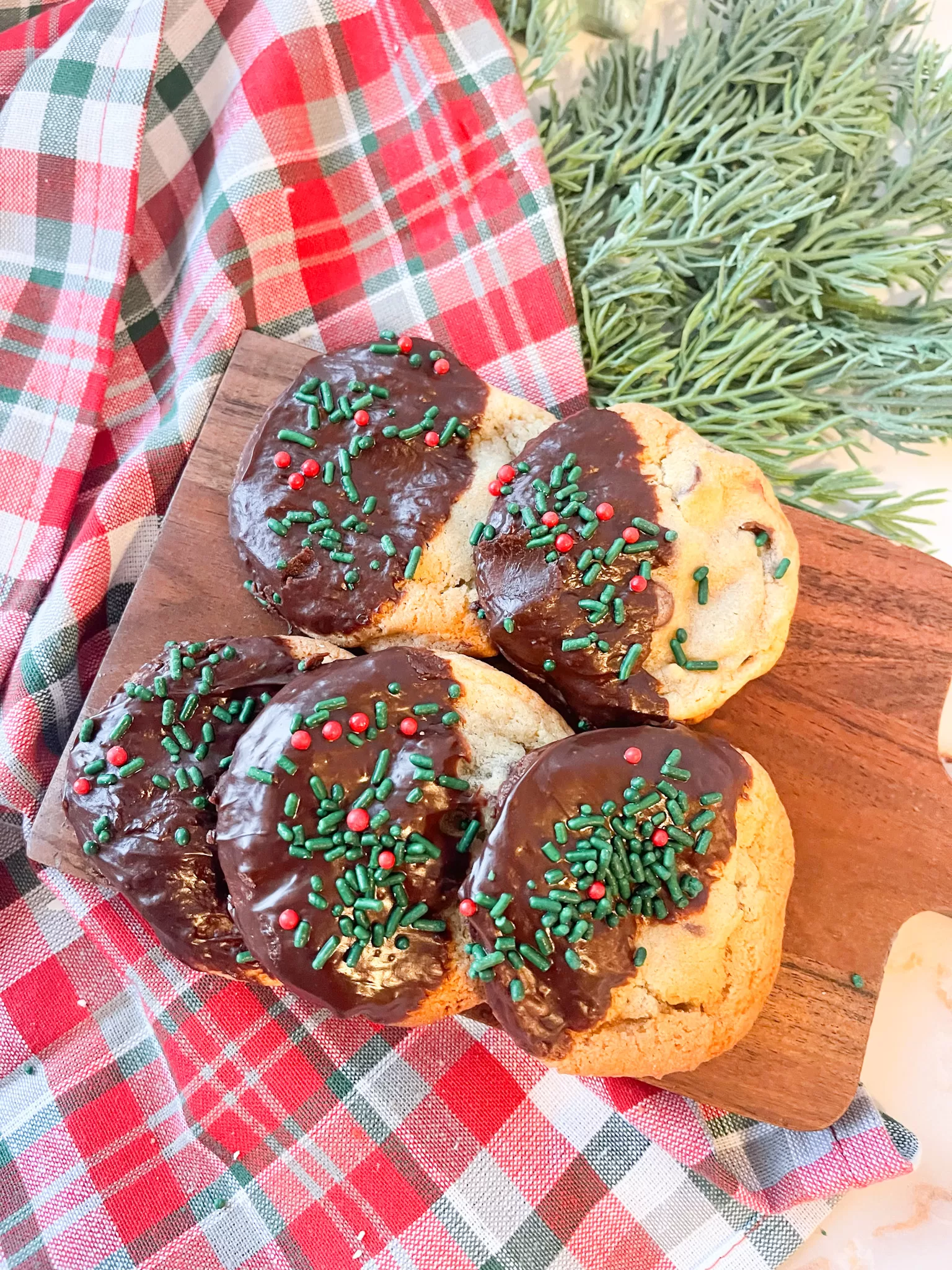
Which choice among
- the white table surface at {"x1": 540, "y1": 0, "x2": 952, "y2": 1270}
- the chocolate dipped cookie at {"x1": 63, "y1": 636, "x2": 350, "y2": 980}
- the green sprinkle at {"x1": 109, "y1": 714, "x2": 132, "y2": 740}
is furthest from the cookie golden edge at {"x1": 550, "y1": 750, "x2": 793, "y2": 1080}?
the green sprinkle at {"x1": 109, "y1": 714, "x2": 132, "y2": 740}

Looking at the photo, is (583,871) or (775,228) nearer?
(583,871)

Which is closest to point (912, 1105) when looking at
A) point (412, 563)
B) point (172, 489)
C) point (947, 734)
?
point (947, 734)

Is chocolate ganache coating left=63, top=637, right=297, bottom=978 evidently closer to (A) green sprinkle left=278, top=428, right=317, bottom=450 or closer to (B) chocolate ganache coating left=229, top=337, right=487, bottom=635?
(B) chocolate ganache coating left=229, top=337, right=487, bottom=635

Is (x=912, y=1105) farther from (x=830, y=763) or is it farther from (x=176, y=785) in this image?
(x=176, y=785)

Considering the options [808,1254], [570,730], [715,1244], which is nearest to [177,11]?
[570,730]

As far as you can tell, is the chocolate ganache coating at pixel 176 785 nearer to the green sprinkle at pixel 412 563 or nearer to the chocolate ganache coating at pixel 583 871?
the green sprinkle at pixel 412 563

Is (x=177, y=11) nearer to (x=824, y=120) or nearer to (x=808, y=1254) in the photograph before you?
(x=824, y=120)

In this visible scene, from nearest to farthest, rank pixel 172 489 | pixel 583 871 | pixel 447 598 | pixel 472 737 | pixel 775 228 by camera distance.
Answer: pixel 583 871
pixel 472 737
pixel 447 598
pixel 775 228
pixel 172 489
